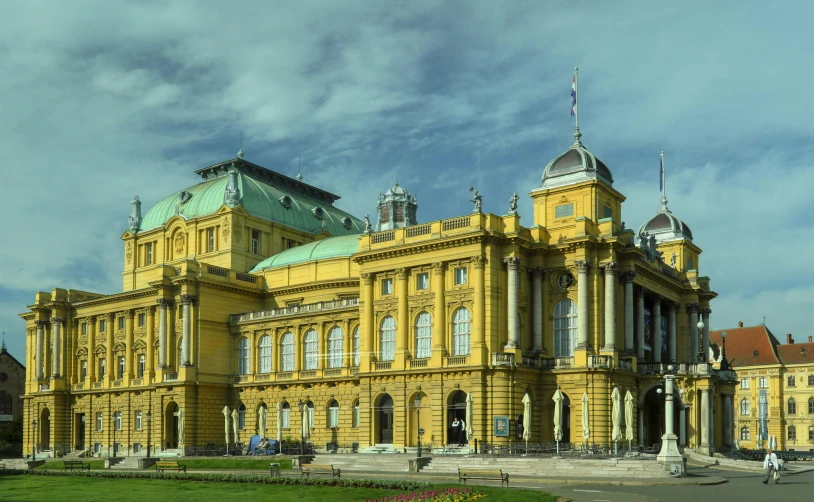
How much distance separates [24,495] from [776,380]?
117 meters

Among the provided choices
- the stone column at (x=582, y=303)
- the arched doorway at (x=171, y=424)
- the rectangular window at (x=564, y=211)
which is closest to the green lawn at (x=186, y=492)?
the stone column at (x=582, y=303)

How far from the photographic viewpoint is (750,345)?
140625 millimetres

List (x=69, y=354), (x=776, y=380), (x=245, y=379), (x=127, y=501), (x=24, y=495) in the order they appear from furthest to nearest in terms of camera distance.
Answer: (x=776, y=380)
(x=69, y=354)
(x=245, y=379)
(x=24, y=495)
(x=127, y=501)

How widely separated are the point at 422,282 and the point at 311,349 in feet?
53.2

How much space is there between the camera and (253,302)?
92.3 meters

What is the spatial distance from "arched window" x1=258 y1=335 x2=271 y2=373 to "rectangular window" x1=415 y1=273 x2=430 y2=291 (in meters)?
20.2

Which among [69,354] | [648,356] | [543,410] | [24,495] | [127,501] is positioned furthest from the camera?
[69,354]

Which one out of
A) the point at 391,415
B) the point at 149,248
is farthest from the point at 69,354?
the point at 391,415

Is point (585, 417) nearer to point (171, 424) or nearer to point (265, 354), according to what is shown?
point (265, 354)

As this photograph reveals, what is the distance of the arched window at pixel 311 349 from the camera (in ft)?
273

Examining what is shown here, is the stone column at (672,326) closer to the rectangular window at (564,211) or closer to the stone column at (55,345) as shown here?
the rectangular window at (564,211)

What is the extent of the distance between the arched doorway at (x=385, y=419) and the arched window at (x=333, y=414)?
8.11 meters

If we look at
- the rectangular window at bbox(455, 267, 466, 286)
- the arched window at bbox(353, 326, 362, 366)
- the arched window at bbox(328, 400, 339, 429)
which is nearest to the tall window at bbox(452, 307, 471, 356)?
the rectangular window at bbox(455, 267, 466, 286)

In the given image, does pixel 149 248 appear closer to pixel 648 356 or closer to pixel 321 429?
pixel 321 429
